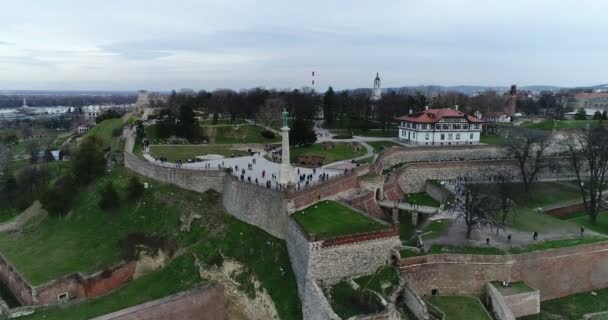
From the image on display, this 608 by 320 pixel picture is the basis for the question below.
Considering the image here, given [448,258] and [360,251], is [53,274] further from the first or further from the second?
[448,258]

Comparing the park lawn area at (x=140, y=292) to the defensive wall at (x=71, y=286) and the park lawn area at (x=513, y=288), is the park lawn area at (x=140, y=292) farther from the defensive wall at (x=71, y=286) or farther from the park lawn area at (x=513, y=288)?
the park lawn area at (x=513, y=288)

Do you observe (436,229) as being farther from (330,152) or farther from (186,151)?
(186,151)

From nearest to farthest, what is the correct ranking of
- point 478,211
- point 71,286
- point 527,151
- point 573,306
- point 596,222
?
1. point 573,306
2. point 478,211
3. point 71,286
4. point 596,222
5. point 527,151

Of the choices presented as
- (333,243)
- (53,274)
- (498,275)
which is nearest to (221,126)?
(53,274)

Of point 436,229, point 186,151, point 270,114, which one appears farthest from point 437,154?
point 186,151

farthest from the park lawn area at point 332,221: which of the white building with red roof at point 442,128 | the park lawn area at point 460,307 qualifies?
the white building with red roof at point 442,128

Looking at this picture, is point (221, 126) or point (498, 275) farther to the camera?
point (221, 126)
